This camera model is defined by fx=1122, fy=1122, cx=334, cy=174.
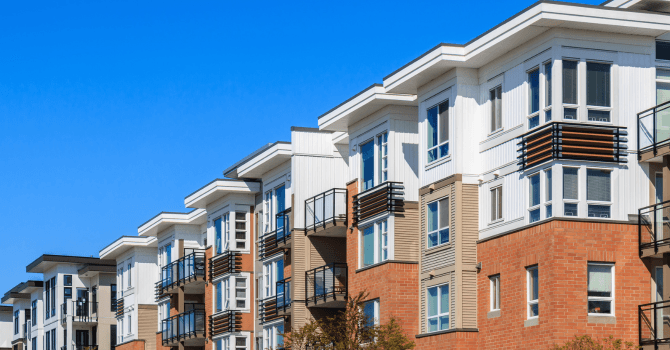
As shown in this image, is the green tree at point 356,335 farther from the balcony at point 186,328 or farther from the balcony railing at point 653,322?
the balcony at point 186,328

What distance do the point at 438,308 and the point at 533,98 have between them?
7.35 meters

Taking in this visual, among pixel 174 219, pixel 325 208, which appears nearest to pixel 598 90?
pixel 325 208

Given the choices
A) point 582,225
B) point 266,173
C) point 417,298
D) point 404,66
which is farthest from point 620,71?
point 266,173

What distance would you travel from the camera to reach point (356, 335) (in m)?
36.6

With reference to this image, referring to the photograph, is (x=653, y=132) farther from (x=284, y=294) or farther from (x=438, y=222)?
(x=284, y=294)

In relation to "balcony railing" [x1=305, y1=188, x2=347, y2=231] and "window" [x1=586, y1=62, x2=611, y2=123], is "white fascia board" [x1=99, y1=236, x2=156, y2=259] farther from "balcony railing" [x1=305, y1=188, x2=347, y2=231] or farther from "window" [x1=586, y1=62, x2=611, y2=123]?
"window" [x1=586, y1=62, x2=611, y2=123]

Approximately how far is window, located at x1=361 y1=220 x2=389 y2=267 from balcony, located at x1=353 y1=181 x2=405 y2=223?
1.51 ft

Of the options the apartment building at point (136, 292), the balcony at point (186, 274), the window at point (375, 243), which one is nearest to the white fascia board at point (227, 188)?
the balcony at point (186, 274)

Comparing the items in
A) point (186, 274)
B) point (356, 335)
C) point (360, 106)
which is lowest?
point (356, 335)

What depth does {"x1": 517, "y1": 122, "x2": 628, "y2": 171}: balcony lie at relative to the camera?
30078mm

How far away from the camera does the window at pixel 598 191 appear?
30.3 meters

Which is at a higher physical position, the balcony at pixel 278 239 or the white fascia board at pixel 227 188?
the white fascia board at pixel 227 188

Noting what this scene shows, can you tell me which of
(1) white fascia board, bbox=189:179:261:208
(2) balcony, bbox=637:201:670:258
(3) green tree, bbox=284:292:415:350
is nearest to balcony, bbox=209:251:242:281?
(1) white fascia board, bbox=189:179:261:208

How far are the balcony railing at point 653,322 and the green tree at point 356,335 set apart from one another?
7862 mm
